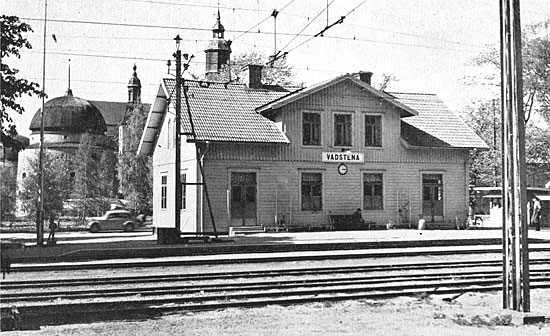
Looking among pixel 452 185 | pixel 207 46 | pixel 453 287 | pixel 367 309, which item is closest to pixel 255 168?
pixel 452 185

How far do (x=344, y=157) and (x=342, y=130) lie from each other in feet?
4.20

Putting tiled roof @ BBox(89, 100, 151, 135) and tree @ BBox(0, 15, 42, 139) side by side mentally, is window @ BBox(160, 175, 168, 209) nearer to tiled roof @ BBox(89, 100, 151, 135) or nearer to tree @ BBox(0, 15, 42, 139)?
tree @ BBox(0, 15, 42, 139)

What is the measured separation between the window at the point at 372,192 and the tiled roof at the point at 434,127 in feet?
8.20

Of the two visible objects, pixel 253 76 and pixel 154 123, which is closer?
pixel 253 76

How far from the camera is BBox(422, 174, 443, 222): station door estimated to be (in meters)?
30.6

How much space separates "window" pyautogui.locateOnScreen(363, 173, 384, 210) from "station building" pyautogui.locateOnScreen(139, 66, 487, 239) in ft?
0.15

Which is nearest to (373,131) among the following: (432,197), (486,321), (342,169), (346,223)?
(342,169)

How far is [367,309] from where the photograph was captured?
10.3 metres

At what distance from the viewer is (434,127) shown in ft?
105

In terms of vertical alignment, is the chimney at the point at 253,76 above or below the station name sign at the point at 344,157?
above

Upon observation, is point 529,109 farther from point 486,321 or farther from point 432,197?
point 486,321

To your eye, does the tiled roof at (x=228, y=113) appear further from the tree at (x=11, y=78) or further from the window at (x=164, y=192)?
the tree at (x=11, y=78)

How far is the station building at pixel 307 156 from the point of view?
2731 centimetres

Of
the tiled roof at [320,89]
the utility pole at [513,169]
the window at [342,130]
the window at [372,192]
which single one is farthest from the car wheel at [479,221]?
the utility pole at [513,169]
